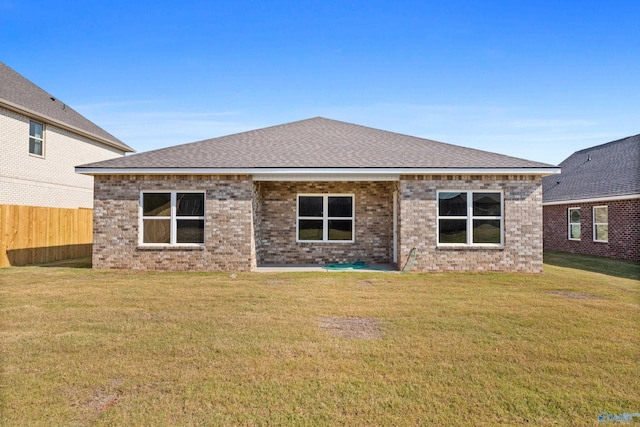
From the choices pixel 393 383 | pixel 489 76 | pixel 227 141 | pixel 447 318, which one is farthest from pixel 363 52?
pixel 393 383

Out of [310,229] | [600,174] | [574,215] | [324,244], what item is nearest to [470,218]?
[324,244]

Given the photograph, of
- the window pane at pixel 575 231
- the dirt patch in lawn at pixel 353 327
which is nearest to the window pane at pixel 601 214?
the window pane at pixel 575 231

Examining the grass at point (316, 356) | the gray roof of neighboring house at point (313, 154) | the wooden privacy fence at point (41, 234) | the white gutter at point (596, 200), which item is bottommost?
the grass at point (316, 356)

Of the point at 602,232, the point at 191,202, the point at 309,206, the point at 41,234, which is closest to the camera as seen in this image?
the point at 191,202

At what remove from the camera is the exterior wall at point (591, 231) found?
51.7 feet

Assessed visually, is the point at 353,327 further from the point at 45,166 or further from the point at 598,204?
the point at 45,166

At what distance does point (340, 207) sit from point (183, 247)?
5.65 meters

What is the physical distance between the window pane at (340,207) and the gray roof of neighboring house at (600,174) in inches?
466

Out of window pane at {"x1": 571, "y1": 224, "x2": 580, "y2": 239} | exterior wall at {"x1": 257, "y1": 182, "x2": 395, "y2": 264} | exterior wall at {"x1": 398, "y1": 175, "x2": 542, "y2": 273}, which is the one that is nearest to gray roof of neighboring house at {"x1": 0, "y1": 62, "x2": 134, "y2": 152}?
exterior wall at {"x1": 257, "y1": 182, "x2": 395, "y2": 264}

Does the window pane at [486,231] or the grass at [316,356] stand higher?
the window pane at [486,231]

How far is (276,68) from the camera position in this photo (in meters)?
14.8

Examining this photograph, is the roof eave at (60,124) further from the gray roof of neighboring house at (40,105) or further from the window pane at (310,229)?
the window pane at (310,229)

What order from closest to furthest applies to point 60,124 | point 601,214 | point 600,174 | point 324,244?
point 324,244 → point 601,214 → point 60,124 → point 600,174

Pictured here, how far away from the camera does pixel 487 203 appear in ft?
39.8
